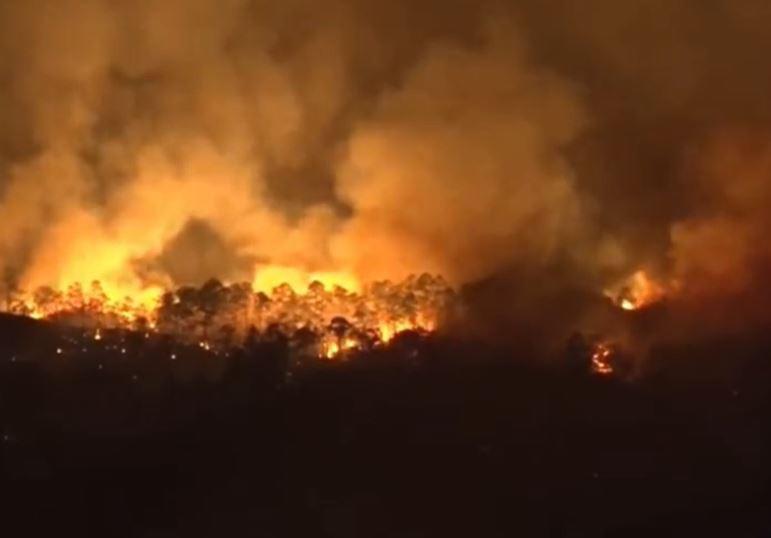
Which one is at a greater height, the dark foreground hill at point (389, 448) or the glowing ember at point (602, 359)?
the glowing ember at point (602, 359)

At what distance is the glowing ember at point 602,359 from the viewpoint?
1249 inches

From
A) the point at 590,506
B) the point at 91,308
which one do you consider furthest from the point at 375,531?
the point at 91,308

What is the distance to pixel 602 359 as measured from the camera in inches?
1292

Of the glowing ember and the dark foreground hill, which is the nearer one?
the dark foreground hill

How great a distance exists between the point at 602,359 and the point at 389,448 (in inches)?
408

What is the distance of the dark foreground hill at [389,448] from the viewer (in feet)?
66.7

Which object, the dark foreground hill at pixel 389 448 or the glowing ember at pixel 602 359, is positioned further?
the glowing ember at pixel 602 359

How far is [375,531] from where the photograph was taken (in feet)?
65.8

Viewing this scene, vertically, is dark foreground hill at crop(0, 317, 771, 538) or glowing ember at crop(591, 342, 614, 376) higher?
glowing ember at crop(591, 342, 614, 376)

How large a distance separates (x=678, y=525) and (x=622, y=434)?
17.3 ft

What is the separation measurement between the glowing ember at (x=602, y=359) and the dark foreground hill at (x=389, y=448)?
1.05m

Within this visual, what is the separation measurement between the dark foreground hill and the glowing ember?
1.05 metres

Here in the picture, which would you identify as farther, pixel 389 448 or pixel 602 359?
pixel 602 359

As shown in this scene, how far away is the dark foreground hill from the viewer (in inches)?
801
